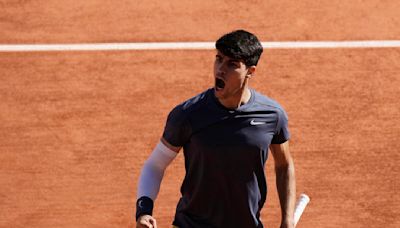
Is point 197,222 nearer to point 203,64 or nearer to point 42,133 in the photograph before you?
point 42,133

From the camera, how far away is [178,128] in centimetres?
559

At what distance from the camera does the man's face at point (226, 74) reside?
18.3 feet

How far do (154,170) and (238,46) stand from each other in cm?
94

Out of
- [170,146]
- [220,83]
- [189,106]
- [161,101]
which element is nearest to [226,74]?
[220,83]

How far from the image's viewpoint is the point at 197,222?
580 centimetres

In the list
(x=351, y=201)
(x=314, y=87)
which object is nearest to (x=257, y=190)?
(x=351, y=201)

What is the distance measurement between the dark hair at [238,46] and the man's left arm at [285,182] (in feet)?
2.17

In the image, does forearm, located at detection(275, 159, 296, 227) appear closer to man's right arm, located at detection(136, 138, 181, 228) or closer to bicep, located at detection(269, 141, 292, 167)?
bicep, located at detection(269, 141, 292, 167)

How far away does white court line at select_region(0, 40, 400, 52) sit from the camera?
1094cm

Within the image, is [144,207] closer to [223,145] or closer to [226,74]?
[223,145]

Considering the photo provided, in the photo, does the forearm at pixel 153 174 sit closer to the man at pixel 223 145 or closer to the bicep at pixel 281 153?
the man at pixel 223 145

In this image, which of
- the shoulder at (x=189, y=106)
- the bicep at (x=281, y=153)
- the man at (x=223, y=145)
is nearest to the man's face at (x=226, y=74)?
the man at (x=223, y=145)

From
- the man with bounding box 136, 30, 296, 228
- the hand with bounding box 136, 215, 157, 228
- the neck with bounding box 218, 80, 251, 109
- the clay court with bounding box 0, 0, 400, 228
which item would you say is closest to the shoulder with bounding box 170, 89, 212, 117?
the man with bounding box 136, 30, 296, 228

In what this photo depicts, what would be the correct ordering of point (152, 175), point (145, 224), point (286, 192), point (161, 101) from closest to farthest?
point (145, 224)
point (152, 175)
point (286, 192)
point (161, 101)
